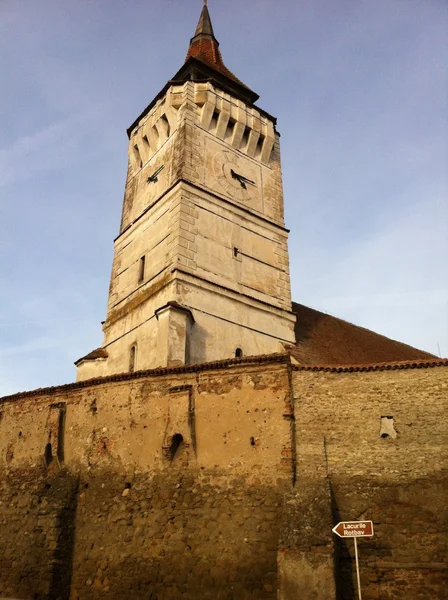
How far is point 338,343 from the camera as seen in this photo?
20.3 m

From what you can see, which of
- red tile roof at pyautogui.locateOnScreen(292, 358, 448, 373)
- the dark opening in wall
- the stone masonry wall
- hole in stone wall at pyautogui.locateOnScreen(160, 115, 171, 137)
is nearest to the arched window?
the dark opening in wall

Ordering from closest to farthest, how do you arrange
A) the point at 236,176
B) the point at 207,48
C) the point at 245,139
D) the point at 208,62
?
the point at 236,176 < the point at 245,139 < the point at 208,62 < the point at 207,48

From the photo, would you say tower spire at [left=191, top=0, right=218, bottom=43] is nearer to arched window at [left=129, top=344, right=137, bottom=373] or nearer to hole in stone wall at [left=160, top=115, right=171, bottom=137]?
hole in stone wall at [left=160, top=115, right=171, bottom=137]

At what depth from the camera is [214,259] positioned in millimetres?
18453

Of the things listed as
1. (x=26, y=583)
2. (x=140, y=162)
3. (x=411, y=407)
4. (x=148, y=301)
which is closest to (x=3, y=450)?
(x=26, y=583)

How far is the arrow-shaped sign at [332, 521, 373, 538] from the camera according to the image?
838 centimetres

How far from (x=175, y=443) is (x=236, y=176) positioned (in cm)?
1205

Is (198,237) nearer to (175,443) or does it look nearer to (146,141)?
(146,141)

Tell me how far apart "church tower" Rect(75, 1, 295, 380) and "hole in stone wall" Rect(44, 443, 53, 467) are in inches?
145

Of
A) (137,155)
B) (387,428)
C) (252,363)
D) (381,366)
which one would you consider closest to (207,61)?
(137,155)

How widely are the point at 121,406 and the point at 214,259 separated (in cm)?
704

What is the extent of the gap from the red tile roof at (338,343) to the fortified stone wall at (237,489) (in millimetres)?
5608

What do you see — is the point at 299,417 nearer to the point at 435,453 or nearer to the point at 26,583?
the point at 435,453

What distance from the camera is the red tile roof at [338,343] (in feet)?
61.7
